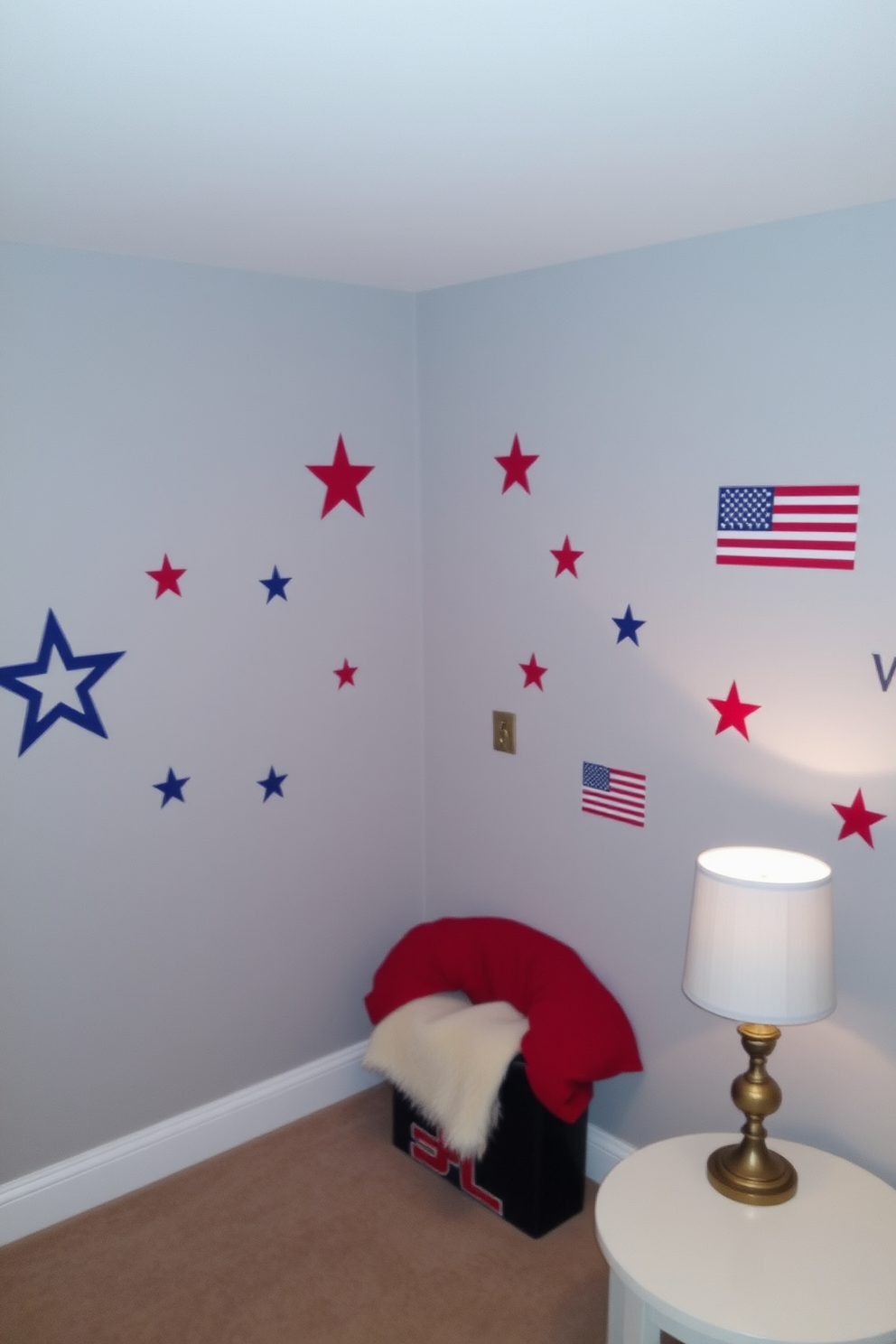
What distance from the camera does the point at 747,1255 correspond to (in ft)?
6.05

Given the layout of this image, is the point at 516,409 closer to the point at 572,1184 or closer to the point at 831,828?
the point at 831,828

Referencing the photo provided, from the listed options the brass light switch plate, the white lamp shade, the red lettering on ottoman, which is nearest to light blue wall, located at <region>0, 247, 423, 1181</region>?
the brass light switch plate

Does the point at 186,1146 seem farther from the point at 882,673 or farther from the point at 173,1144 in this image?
the point at 882,673

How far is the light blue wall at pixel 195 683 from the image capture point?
241cm

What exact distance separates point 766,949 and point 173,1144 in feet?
5.84

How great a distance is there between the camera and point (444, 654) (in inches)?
120

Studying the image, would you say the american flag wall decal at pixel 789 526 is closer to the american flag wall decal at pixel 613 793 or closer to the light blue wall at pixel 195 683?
the american flag wall decal at pixel 613 793

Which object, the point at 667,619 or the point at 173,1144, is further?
the point at 173,1144

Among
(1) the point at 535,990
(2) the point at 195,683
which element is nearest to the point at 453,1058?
(1) the point at 535,990

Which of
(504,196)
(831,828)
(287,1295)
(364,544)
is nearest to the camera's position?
(504,196)

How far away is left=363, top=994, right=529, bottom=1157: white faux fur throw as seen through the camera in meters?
2.47

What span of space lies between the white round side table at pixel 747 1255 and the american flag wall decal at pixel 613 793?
2.54ft

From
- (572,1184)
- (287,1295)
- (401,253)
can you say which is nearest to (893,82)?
(401,253)

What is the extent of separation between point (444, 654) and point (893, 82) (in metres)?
1.92
